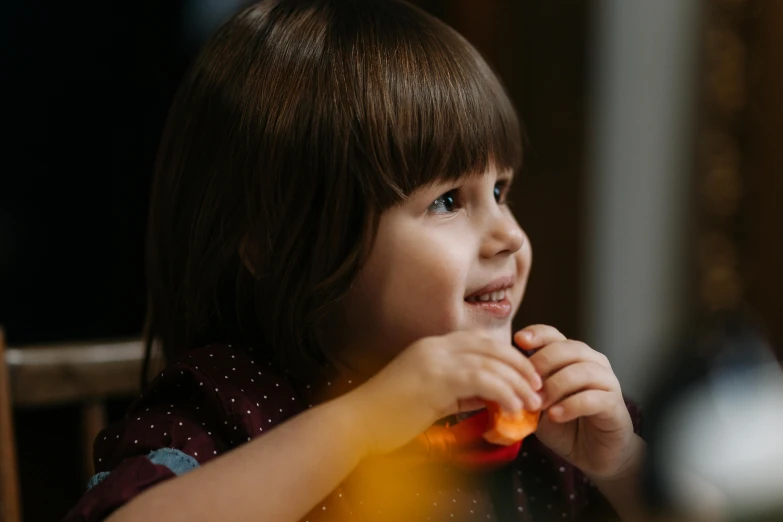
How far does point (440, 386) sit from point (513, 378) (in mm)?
32

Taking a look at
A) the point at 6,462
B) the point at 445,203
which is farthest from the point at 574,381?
the point at 6,462

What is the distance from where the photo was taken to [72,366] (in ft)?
2.31

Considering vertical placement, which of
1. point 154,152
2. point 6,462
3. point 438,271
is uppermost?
point 438,271

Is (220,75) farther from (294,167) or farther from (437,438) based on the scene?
(437,438)

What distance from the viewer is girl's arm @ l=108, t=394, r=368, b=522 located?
1.29 feet

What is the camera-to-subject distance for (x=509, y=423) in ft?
1.29

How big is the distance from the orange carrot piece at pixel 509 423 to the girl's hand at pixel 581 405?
1 cm

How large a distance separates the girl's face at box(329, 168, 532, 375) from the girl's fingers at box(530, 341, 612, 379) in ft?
0.08

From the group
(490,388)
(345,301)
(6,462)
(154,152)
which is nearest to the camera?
(490,388)

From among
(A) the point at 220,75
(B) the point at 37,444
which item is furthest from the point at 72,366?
(A) the point at 220,75

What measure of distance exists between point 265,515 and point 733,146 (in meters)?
1.08

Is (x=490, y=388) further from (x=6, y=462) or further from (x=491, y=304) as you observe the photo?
(x=6, y=462)

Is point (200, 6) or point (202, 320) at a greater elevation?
point (200, 6)

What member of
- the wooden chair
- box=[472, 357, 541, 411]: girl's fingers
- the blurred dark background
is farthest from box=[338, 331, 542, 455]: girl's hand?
the wooden chair
